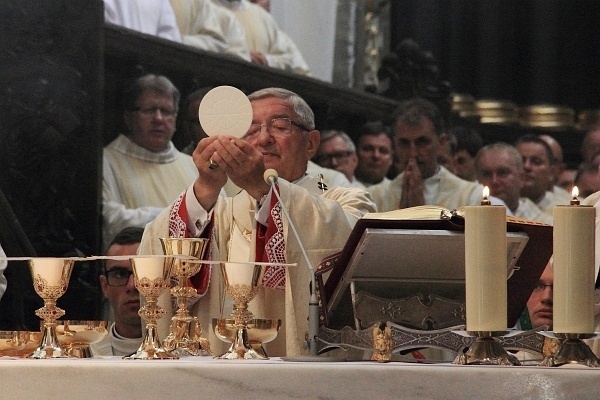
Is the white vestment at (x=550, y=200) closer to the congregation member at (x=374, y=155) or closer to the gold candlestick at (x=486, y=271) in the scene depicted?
the congregation member at (x=374, y=155)

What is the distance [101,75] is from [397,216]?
4464 mm

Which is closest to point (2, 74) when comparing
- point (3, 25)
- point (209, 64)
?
point (3, 25)

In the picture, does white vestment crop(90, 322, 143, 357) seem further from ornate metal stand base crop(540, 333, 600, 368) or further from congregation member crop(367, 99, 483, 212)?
ornate metal stand base crop(540, 333, 600, 368)

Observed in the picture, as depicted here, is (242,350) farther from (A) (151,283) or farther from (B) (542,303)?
(B) (542,303)

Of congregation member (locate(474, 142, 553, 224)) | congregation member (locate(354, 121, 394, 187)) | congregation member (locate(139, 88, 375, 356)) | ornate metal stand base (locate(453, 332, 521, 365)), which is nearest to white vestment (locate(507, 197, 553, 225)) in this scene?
congregation member (locate(474, 142, 553, 224))

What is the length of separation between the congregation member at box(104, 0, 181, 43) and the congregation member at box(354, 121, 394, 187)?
61.8 inches

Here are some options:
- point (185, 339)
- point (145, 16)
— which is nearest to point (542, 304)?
point (145, 16)

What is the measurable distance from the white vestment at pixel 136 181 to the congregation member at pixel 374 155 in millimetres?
1503

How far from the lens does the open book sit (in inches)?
106

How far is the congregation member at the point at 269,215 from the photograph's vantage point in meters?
3.62

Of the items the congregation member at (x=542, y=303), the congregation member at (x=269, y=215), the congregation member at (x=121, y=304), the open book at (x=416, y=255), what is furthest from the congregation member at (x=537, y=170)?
the open book at (x=416, y=255)

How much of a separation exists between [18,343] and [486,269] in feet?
3.35

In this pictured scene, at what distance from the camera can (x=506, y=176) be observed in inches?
358

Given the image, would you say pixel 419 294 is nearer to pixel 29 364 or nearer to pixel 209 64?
pixel 29 364
